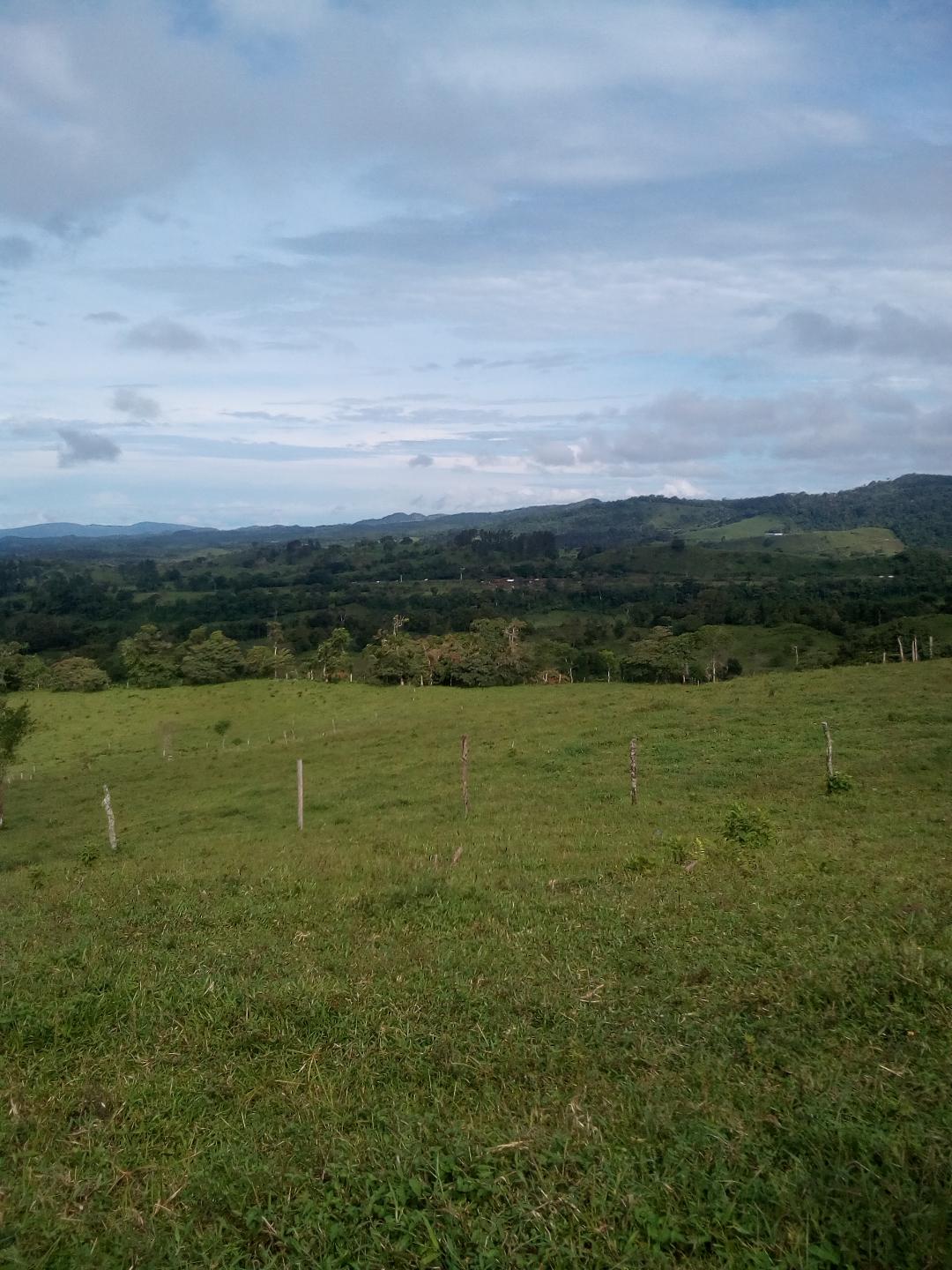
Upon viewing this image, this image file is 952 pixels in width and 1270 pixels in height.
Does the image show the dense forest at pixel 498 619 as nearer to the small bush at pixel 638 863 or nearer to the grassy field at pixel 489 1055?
the small bush at pixel 638 863

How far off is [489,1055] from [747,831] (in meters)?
8.33

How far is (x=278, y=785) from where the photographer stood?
27.1 metres

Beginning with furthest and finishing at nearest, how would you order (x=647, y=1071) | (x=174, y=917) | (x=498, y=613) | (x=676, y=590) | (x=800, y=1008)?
1. (x=676, y=590)
2. (x=498, y=613)
3. (x=174, y=917)
4. (x=800, y=1008)
5. (x=647, y=1071)

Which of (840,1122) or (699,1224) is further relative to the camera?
(840,1122)

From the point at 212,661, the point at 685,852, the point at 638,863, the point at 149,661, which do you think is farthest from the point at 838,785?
the point at 149,661

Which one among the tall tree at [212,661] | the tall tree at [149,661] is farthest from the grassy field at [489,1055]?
the tall tree at [149,661]

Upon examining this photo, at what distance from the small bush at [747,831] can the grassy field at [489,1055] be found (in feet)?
0.24

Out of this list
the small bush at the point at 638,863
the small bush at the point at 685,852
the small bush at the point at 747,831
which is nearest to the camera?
the small bush at the point at 638,863

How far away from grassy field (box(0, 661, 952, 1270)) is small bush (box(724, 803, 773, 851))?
0.24 feet

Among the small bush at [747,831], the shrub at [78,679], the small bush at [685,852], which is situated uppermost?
the small bush at [685,852]

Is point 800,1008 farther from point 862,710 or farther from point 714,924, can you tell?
point 862,710

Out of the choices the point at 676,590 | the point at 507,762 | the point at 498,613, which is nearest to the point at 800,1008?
the point at 507,762

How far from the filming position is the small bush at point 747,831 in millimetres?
12812

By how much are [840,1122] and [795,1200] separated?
0.71 meters
